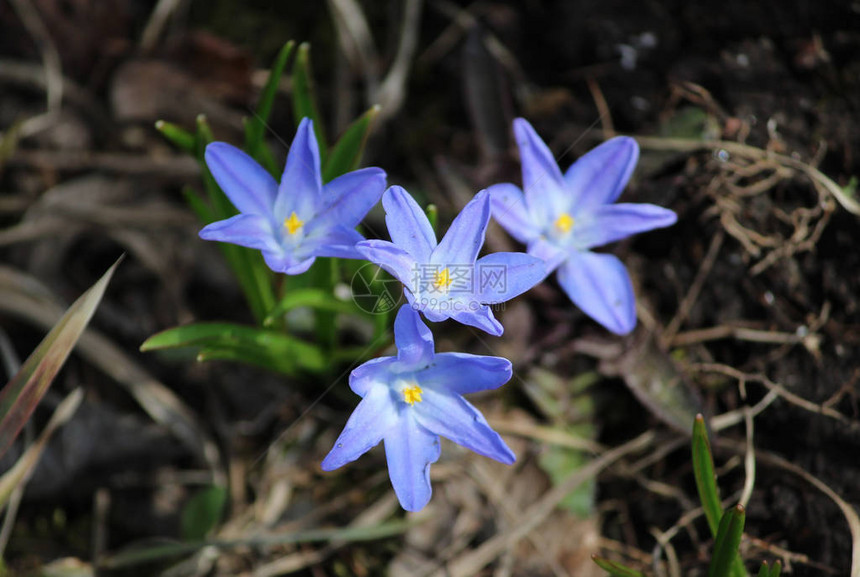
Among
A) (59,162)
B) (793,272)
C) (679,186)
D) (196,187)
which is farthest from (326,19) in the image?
(793,272)

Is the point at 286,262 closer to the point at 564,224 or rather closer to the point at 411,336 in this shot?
the point at 411,336

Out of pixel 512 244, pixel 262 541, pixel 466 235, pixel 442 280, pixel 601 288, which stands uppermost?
pixel 466 235

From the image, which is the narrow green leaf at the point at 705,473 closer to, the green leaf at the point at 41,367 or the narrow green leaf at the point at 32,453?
the green leaf at the point at 41,367

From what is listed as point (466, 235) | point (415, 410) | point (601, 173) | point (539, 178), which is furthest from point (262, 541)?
point (601, 173)

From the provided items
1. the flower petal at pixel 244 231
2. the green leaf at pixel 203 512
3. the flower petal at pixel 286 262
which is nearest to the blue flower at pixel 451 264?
the flower petal at pixel 286 262

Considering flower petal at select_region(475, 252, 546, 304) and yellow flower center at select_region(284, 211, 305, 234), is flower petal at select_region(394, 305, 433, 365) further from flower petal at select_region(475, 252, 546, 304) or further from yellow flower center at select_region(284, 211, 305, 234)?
yellow flower center at select_region(284, 211, 305, 234)

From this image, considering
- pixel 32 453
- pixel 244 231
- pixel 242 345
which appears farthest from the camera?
pixel 32 453

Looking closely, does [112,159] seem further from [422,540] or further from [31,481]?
[422,540]

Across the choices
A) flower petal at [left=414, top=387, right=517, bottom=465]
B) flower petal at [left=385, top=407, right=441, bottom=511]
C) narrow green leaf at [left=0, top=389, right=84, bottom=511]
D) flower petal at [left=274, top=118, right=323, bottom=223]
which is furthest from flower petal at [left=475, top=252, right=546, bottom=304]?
narrow green leaf at [left=0, top=389, right=84, bottom=511]
